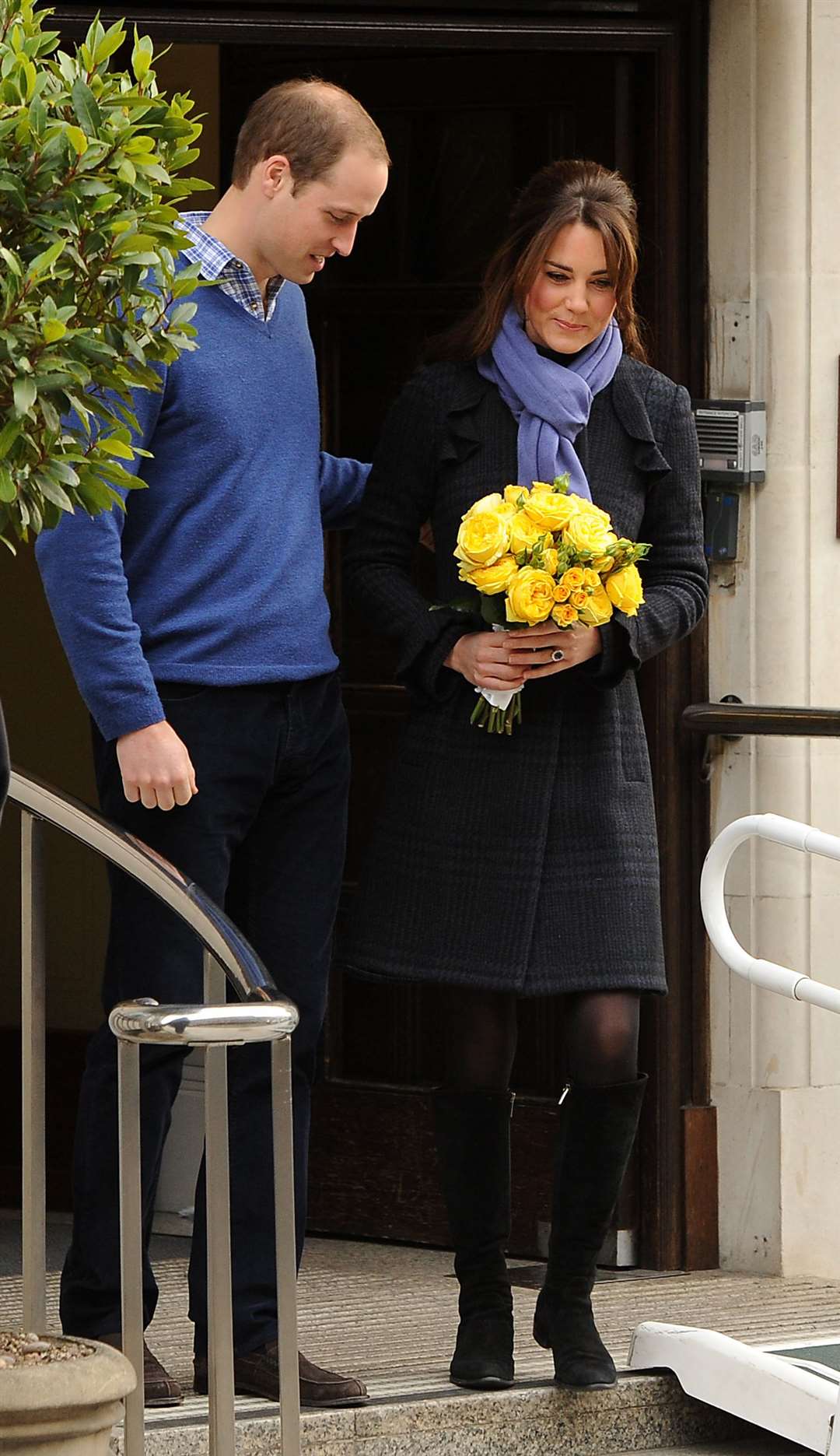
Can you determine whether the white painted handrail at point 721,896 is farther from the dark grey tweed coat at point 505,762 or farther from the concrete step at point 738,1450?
the concrete step at point 738,1450

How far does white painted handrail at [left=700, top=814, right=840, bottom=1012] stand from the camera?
3221 millimetres

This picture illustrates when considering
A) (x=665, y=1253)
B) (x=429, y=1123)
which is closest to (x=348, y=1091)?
(x=429, y=1123)

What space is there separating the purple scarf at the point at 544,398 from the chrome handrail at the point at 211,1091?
95 cm

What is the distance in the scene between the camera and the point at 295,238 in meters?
3.18

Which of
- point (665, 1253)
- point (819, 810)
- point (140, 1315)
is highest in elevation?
point (819, 810)

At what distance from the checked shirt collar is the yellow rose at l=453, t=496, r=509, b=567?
0.43m

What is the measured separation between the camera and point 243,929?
11.0ft

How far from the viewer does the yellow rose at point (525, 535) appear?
3.13 metres

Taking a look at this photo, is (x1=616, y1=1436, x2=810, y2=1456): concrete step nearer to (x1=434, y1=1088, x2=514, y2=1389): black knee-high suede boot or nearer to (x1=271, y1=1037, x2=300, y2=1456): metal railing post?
(x1=434, y1=1088, x2=514, y2=1389): black knee-high suede boot

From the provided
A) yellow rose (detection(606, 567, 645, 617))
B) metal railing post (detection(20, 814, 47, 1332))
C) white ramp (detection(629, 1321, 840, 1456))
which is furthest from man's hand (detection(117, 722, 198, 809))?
white ramp (detection(629, 1321, 840, 1456))

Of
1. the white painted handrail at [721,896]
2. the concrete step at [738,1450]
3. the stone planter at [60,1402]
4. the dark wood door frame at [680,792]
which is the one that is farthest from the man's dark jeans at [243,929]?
the dark wood door frame at [680,792]

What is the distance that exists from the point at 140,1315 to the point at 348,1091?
6.38ft

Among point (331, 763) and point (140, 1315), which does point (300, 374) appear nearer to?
point (331, 763)

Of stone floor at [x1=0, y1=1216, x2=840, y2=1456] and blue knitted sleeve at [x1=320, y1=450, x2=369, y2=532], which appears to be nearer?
stone floor at [x1=0, y1=1216, x2=840, y2=1456]
